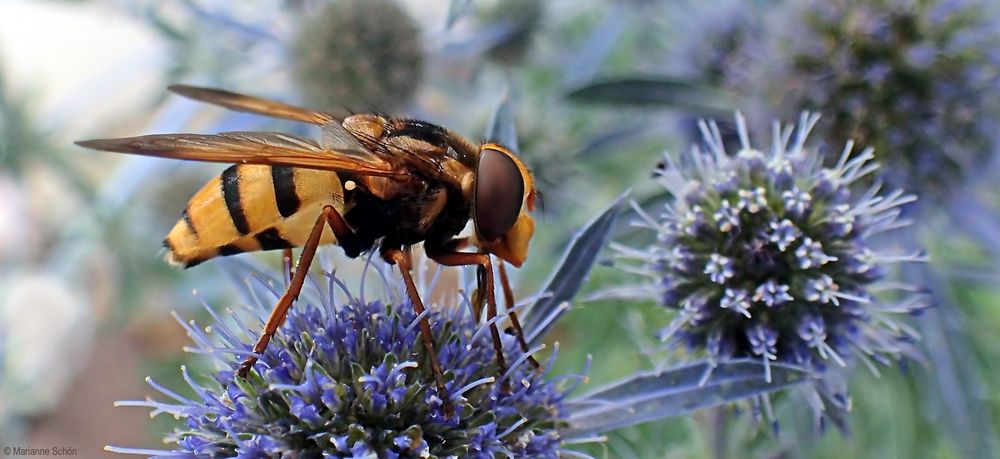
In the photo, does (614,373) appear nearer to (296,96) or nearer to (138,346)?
(296,96)

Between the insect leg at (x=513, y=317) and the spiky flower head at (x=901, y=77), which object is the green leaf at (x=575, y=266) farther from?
the spiky flower head at (x=901, y=77)

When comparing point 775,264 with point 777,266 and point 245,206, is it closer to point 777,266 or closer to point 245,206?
point 777,266

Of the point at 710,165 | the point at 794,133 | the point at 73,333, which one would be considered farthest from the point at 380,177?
the point at 73,333

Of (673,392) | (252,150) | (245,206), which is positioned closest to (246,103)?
(245,206)

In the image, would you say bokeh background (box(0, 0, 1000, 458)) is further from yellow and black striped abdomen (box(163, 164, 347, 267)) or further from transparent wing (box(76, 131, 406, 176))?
transparent wing (box(76, 131, 406, 176))

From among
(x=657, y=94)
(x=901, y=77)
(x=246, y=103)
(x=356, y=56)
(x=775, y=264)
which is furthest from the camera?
(x=356, y=56)

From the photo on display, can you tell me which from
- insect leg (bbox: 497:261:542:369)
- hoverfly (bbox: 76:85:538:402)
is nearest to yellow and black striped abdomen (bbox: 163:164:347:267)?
hoverfly (bbox: 76:85:538:402)
